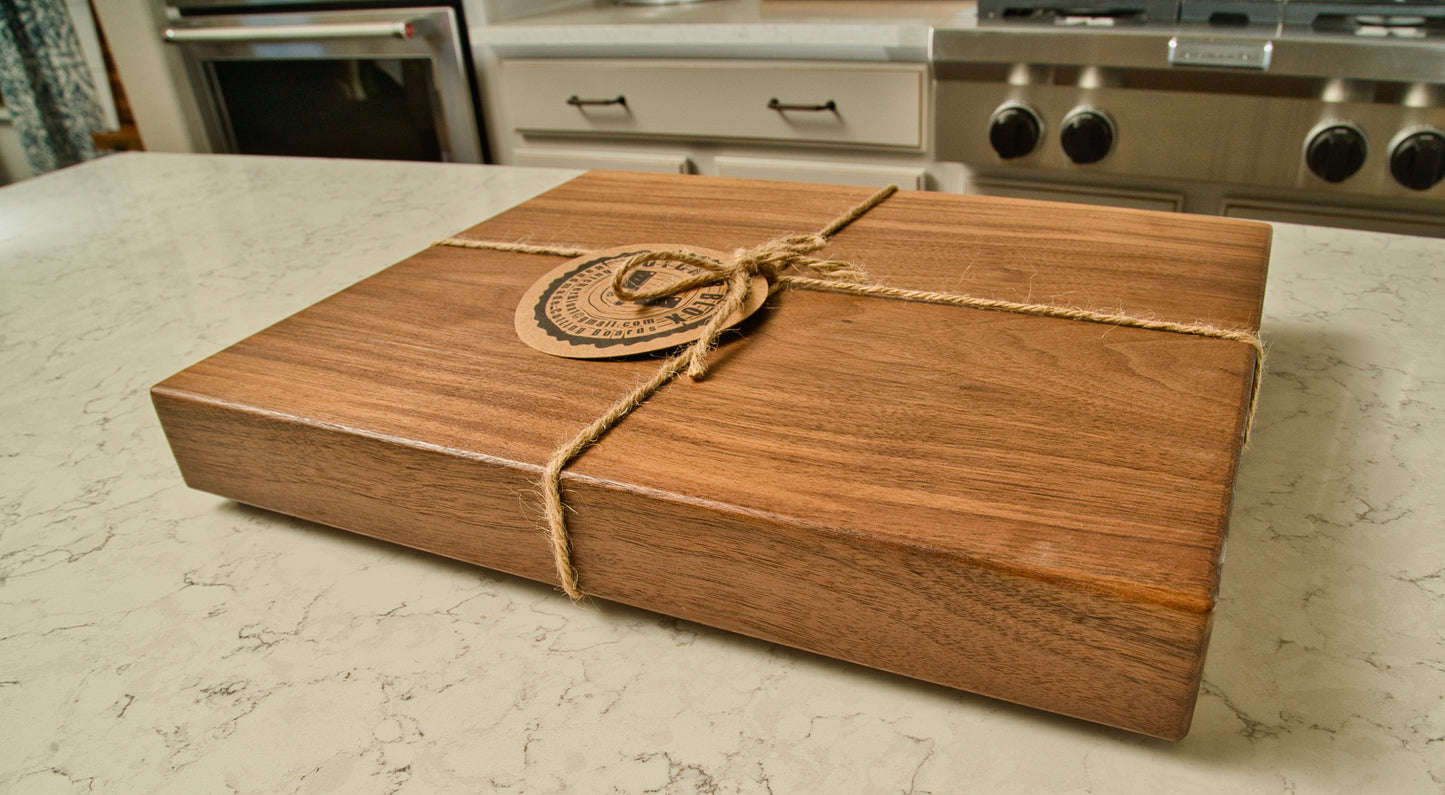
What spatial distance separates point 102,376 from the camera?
0.73 m

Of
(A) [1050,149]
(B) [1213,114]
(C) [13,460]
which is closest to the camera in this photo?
(C) [13,460]

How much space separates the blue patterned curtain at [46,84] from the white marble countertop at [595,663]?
8.80ft

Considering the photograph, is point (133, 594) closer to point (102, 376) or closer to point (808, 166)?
point (102, 376)

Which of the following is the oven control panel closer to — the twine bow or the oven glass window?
the twine bow

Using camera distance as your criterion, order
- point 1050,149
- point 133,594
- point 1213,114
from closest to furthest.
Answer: point 133,594 < point 1213,114 < point 1050,149

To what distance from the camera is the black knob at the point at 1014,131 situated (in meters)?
1.34

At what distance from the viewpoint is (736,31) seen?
4.83ft

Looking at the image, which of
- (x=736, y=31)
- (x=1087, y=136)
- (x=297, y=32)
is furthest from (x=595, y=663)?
(x=297, y=32)

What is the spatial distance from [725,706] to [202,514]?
0.34m

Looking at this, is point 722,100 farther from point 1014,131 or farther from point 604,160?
point 1014,131

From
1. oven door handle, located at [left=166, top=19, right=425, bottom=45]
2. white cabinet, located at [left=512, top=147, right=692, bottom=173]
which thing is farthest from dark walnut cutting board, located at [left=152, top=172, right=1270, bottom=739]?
oven door handle, located at [left=166, top=19, right=425, bottom=45]

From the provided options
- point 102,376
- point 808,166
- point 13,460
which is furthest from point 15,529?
point 808,166

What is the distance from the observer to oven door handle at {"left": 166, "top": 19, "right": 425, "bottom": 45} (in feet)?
5.64

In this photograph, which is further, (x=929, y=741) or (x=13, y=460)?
(x=13, y=460)
